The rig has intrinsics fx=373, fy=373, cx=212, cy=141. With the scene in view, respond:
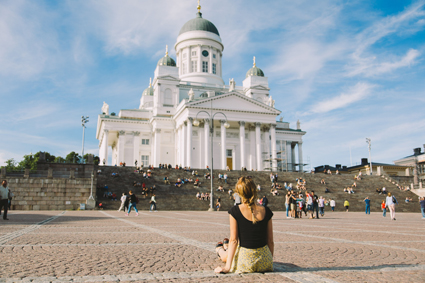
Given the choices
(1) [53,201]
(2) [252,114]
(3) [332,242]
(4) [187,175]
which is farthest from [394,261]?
(2) [252,114]

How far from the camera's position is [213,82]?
6881cm

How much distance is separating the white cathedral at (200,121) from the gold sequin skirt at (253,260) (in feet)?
145

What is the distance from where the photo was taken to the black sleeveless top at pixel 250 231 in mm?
5051

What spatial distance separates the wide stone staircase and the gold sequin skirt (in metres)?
28.8

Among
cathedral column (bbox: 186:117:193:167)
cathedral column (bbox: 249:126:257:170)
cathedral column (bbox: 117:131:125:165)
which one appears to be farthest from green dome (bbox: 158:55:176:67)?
cathedral column (bbox: 249:126:257:170)

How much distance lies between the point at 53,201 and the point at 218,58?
47708mm

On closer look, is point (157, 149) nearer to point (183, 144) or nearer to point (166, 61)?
point (183, 144)

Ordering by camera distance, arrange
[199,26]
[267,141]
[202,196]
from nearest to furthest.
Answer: [202,196]
[267,141]
[199,26]

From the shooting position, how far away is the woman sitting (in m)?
5.06

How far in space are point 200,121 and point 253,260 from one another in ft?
164

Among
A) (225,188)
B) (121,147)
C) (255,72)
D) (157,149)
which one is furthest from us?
(255,72)

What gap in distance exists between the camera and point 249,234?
5.05m

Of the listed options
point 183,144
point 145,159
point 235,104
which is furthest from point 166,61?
point 183,144

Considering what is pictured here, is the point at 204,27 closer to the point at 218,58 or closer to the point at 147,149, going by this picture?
the point at 218,58
